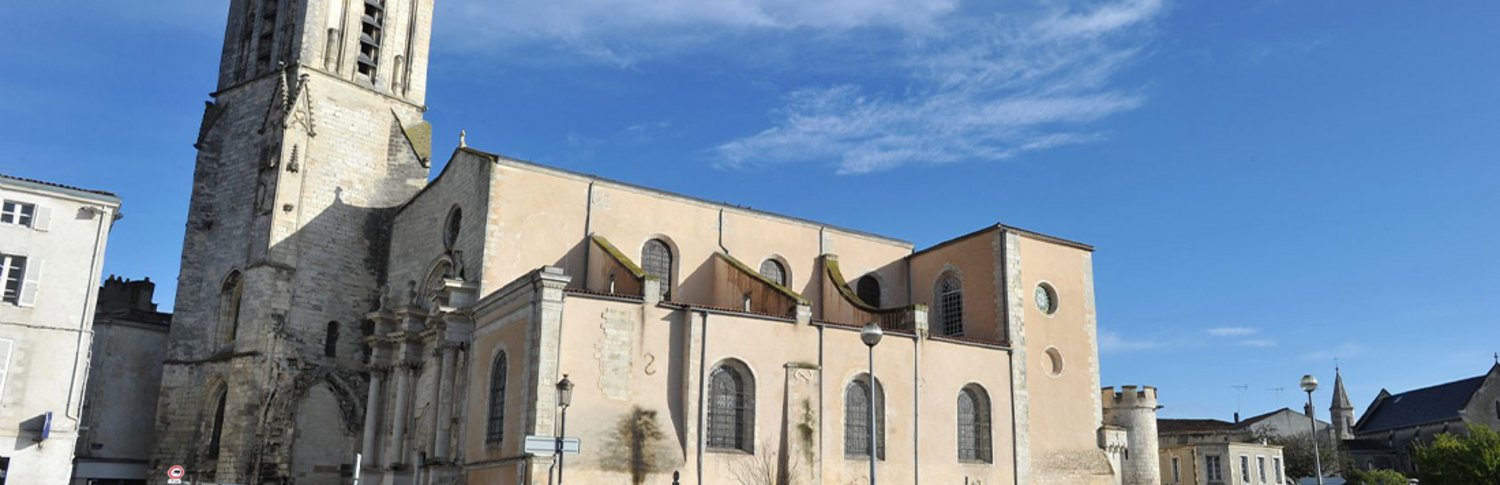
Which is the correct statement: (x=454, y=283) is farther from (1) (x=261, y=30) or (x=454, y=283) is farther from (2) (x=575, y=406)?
(1) (x=261, y=30)

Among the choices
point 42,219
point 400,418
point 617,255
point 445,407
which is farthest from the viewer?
point 400,418

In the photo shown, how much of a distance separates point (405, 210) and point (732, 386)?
1420 centimetres

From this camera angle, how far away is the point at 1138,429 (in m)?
36.5


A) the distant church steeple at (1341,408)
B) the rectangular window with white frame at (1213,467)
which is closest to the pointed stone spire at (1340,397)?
the distant church steeple at (1341,408)

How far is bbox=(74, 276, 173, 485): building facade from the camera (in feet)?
120

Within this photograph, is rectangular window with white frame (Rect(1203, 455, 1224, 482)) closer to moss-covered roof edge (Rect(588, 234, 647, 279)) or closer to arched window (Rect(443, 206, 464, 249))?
moss-covered roof edge (Rect(588, 234, 647, 279))

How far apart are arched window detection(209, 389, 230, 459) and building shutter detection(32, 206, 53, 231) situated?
26.1ft

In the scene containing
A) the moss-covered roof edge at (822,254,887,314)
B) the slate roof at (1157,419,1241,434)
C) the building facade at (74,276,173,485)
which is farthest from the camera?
the slate roof at (1157,419,1241,434)

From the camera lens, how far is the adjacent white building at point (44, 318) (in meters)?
26.5

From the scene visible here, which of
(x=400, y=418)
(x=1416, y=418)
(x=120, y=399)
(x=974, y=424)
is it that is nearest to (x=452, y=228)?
(x=400, y=418)

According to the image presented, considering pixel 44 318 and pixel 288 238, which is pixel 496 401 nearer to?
pixel 44 318

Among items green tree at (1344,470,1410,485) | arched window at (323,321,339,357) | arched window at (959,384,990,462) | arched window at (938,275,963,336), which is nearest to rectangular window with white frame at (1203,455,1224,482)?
green tree at (1344,470,1410,485)

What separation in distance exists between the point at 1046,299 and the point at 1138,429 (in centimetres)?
639

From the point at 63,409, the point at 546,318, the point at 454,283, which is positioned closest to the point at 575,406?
the point at 546,318
